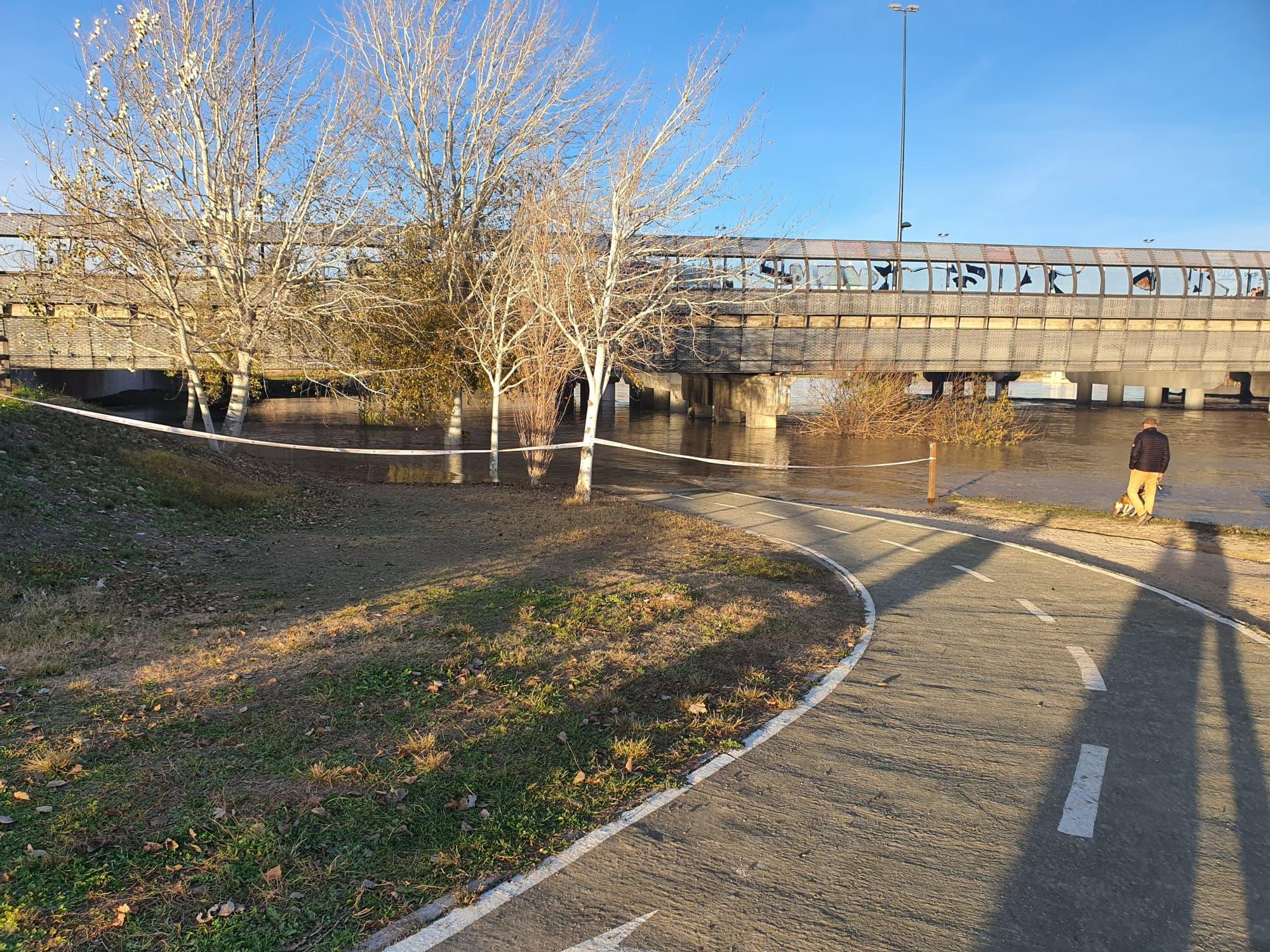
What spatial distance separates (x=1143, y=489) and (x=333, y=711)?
50.6 feet

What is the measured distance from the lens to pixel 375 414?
2306 centimetres

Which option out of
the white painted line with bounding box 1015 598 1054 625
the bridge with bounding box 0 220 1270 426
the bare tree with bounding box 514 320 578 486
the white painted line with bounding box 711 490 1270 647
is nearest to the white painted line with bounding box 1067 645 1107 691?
the white painted line with bounding box 1015 598 1054 625

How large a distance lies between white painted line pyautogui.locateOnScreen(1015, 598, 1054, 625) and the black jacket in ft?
25.0

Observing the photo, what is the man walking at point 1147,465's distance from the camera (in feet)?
48.4

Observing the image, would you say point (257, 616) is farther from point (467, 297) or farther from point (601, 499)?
point (467, 297)

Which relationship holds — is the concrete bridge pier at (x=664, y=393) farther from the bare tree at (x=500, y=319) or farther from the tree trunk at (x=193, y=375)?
the tree trunk at (x=193, y=375)

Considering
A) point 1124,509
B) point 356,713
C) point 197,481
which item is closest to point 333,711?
point 356,713

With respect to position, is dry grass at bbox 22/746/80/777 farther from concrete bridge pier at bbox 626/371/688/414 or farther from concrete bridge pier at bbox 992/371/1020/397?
concrete bridge pier at bbox 992/371/1020/397

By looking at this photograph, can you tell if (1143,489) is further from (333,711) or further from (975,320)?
(975,320)

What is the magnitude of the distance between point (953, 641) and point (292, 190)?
53.0 ft

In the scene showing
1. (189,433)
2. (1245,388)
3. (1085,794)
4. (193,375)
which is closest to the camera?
(1085,794)

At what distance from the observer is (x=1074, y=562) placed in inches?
435

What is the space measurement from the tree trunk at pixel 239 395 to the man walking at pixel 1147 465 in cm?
1767

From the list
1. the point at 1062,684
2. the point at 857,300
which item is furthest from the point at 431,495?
the point at 857,300
